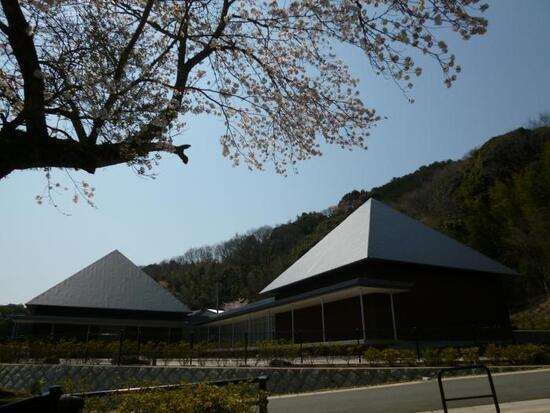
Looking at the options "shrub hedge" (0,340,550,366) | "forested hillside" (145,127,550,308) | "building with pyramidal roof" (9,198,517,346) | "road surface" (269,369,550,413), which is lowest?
"road surface" (269,369,550,413)

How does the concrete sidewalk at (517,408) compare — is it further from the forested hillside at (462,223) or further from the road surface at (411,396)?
the forested hillside at (462,223)

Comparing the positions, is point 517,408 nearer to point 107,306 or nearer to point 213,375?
point 213,375

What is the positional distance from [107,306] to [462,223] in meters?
29.9

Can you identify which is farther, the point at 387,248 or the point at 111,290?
the point at 111,290

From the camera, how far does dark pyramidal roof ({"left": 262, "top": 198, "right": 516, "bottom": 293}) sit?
20719 millimetres

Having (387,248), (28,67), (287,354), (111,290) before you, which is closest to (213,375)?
(287,354)

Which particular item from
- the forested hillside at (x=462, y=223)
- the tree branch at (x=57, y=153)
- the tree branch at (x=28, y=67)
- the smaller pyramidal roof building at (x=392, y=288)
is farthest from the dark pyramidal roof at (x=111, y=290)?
the tree branch at (x=28, y=67)

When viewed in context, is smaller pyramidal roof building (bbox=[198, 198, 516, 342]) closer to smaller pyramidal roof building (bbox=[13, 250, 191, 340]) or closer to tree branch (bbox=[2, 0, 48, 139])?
smaller pyramidal roof building (bbox=[13, 250, 191, 340])

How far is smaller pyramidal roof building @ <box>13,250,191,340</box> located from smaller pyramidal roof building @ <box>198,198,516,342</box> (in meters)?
10.9

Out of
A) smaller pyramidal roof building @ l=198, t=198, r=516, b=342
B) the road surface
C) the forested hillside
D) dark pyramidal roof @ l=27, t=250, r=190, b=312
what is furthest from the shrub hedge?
the forested hillside

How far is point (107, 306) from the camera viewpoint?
31.5 m

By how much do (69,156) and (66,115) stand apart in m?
0.89

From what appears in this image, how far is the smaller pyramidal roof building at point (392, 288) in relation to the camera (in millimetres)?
19297

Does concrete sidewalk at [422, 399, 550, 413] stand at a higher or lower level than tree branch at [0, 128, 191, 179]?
lower
